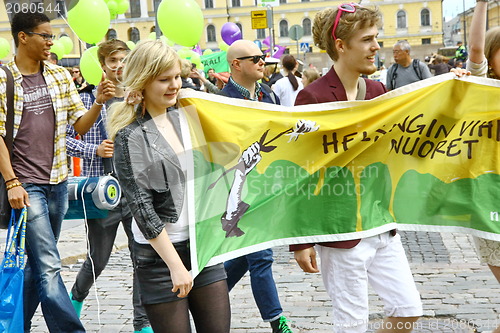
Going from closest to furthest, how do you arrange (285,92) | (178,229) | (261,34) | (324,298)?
(178,229)
(324,298)
(285,92)
(261,34)

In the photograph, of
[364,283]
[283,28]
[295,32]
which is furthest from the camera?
[283,28]

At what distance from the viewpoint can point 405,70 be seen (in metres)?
11.6

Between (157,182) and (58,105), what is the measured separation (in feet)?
5.22

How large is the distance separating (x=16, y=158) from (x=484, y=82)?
2675mm

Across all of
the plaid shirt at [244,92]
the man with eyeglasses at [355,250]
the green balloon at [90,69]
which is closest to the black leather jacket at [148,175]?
the man with eyeglasses at [355,250]

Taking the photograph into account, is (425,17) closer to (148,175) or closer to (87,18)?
(87,18)

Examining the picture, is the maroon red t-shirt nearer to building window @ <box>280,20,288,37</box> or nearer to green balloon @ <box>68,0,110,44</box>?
green balloon @ <box>68,0,110,44</box>

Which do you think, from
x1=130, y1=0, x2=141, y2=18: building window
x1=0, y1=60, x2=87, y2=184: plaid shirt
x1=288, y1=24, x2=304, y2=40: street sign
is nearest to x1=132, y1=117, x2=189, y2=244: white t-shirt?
x1=0, y1=60, x2=87, y2=184: plaid shirt

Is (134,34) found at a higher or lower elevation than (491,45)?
higher

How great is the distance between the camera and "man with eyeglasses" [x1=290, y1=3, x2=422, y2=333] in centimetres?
354

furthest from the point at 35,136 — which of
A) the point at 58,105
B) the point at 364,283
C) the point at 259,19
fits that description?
the point at 259,19

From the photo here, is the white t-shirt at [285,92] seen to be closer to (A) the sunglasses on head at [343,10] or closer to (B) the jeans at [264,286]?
(B) the jeans at [264,286]

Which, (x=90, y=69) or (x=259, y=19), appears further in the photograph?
(x=259, y=19)

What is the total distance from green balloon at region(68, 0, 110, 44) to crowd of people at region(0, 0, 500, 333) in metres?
1.34
